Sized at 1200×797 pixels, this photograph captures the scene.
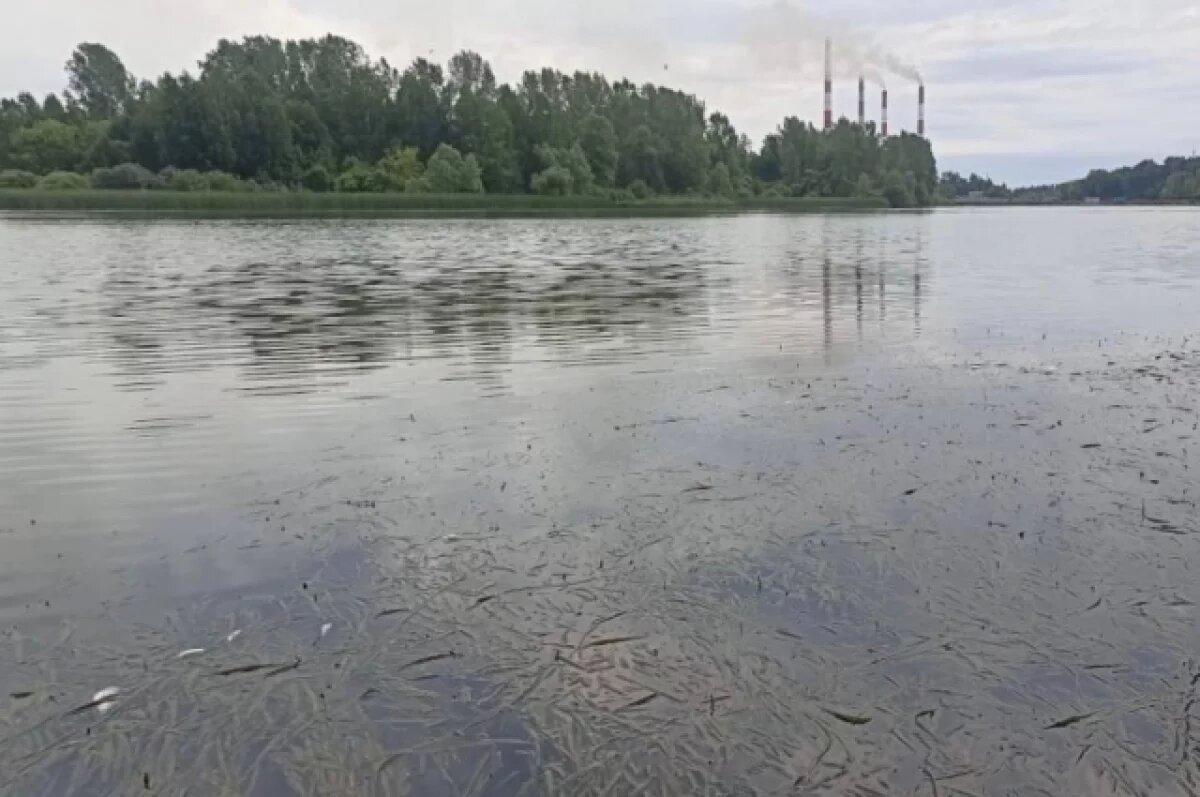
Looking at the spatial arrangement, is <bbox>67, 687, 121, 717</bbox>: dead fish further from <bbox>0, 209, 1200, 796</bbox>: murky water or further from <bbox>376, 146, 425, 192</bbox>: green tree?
<bbox>376, 146, 425, 192</bbox>: green tree

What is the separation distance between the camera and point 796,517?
8758 mm

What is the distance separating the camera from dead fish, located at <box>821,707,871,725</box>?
Result: 215 inches

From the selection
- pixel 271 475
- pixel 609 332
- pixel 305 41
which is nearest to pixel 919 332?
pixel 609 332

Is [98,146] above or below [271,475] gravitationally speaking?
above

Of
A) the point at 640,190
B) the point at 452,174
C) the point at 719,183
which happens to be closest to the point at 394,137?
the point at 452,174

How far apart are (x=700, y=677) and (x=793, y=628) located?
0.95 metres

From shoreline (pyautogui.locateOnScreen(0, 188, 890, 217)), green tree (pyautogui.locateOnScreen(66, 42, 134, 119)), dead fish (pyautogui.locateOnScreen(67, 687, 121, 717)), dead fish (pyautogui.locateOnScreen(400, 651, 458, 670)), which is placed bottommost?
dead fish (pyautogui.locateOnScreen(400, 651, 458, 670))

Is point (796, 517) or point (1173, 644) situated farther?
point (796, 517)

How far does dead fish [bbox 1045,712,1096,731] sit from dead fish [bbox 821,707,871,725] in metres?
1.00

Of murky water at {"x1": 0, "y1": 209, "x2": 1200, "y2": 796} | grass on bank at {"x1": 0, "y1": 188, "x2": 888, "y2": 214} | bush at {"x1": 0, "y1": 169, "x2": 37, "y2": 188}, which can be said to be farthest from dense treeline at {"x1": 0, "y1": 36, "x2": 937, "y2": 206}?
murky water at {"x1": 0, "y1": 209, "x2": 1200, "y2": 796}

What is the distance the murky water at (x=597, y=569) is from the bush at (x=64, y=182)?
344 feet

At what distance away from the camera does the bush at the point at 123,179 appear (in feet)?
368

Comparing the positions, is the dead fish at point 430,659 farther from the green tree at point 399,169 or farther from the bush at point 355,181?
the bush at point 355,181

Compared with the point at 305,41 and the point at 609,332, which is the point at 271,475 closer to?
the point at 609,332
